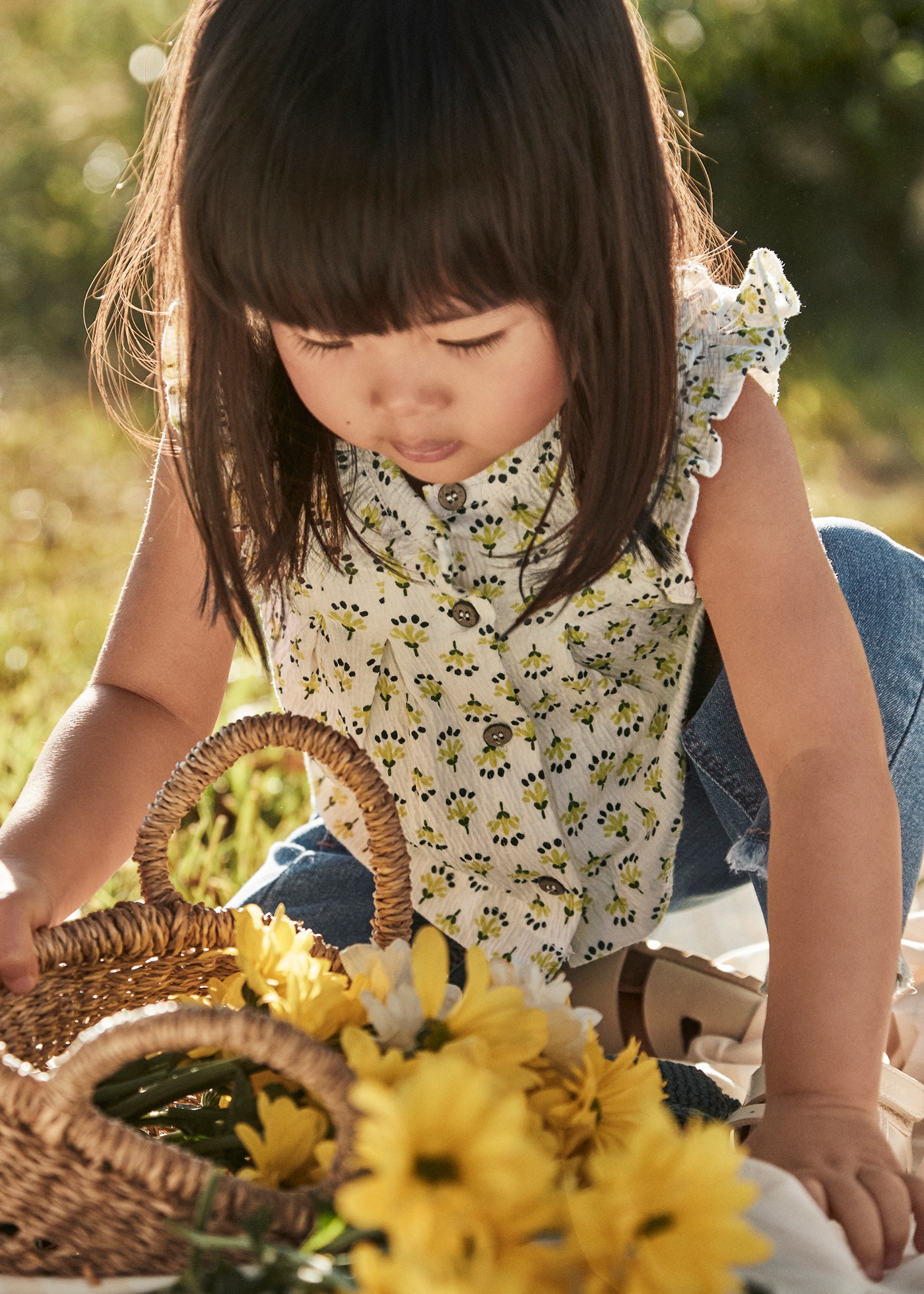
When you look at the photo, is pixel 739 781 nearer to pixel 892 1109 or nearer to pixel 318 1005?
pixel 892 1109

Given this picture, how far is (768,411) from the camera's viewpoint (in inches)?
39.8

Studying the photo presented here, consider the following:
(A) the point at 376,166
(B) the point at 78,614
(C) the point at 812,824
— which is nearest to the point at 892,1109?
(C) the point at 812,824

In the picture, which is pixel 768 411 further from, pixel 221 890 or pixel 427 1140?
pixel 221 890

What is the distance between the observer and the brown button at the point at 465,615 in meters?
1.08

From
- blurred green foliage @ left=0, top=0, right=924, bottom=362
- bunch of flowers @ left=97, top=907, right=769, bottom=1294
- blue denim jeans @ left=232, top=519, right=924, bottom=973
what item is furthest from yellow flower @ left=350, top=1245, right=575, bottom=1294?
blurred green foliage @ left=0, top=0, right=924, bottom=362

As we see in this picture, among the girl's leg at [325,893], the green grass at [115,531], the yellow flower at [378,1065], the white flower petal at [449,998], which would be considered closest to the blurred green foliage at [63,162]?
the green grass at [115,531]

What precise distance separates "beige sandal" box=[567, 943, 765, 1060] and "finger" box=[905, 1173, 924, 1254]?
1.58 ft

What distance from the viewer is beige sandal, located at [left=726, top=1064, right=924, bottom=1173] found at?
0.87m

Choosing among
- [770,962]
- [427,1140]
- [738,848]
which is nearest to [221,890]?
[738,848]

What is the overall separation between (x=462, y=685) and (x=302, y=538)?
180 mm

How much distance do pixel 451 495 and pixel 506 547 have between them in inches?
2.4

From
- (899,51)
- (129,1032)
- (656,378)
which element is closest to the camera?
(129,1032)

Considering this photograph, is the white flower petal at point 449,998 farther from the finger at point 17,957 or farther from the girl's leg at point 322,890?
the girl's leg at point 322,890

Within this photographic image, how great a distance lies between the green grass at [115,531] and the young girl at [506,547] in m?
0.37
